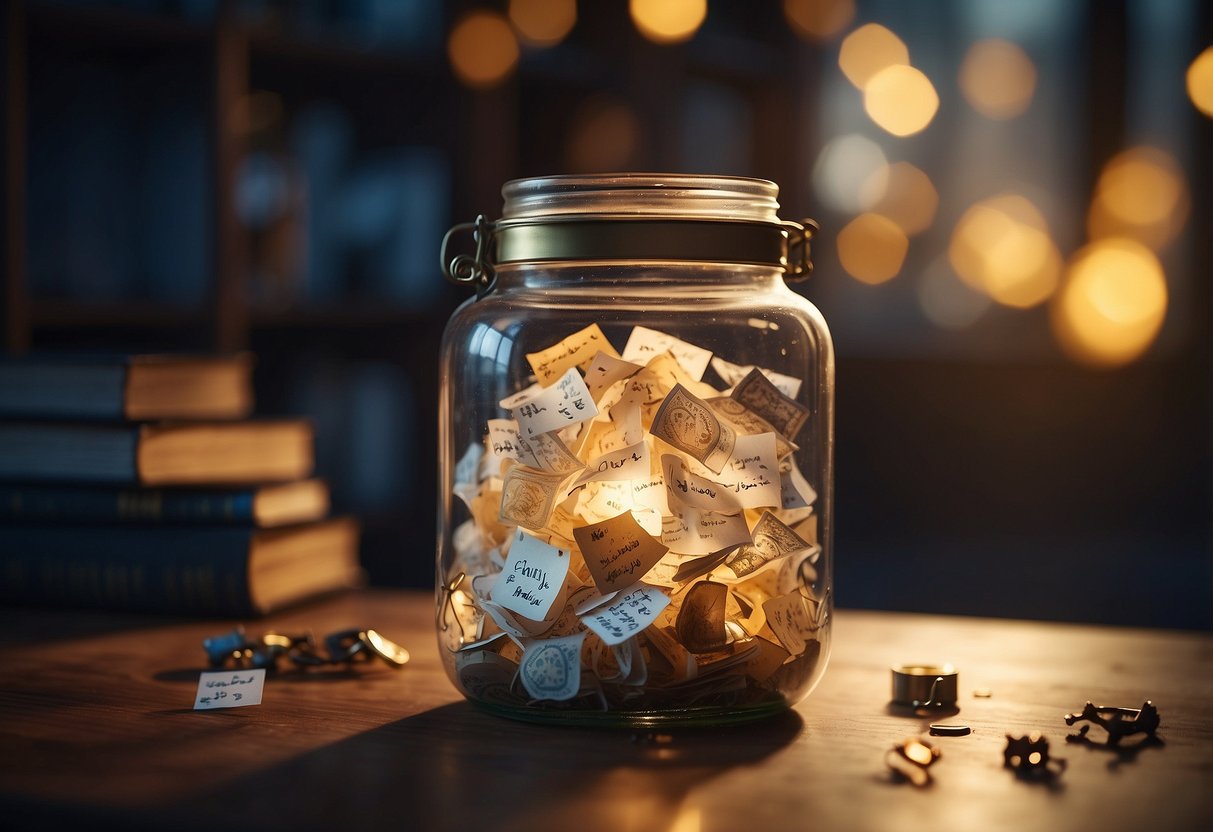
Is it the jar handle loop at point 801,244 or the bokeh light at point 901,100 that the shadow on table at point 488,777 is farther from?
the bokeh light at point 901,100

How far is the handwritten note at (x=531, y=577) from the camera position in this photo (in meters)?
0.76

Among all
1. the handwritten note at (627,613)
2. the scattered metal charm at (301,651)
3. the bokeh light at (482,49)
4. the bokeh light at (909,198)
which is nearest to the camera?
the handwritten note at (627,613)

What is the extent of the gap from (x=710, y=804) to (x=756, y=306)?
347mm

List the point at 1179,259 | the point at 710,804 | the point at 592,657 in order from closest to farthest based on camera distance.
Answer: the point at 710,804, the point at 592,657, the point at 1179,259

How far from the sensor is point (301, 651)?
97cm

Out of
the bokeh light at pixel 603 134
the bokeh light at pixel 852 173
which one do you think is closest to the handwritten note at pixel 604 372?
the bokeh light at pixel 603 134

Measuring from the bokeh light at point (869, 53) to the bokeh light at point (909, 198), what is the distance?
29 cm

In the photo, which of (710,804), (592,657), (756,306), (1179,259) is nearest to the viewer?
(710,804)

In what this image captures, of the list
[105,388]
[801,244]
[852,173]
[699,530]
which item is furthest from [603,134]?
[699,530]

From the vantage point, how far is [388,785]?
2.20 feet

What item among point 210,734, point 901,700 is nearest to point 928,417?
point 901,700

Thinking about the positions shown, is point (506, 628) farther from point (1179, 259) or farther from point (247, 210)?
point (1179, 259)

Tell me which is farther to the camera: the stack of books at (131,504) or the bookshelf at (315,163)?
the bookshelf at (315,163)

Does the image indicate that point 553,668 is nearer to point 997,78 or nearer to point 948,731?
point 948,731
